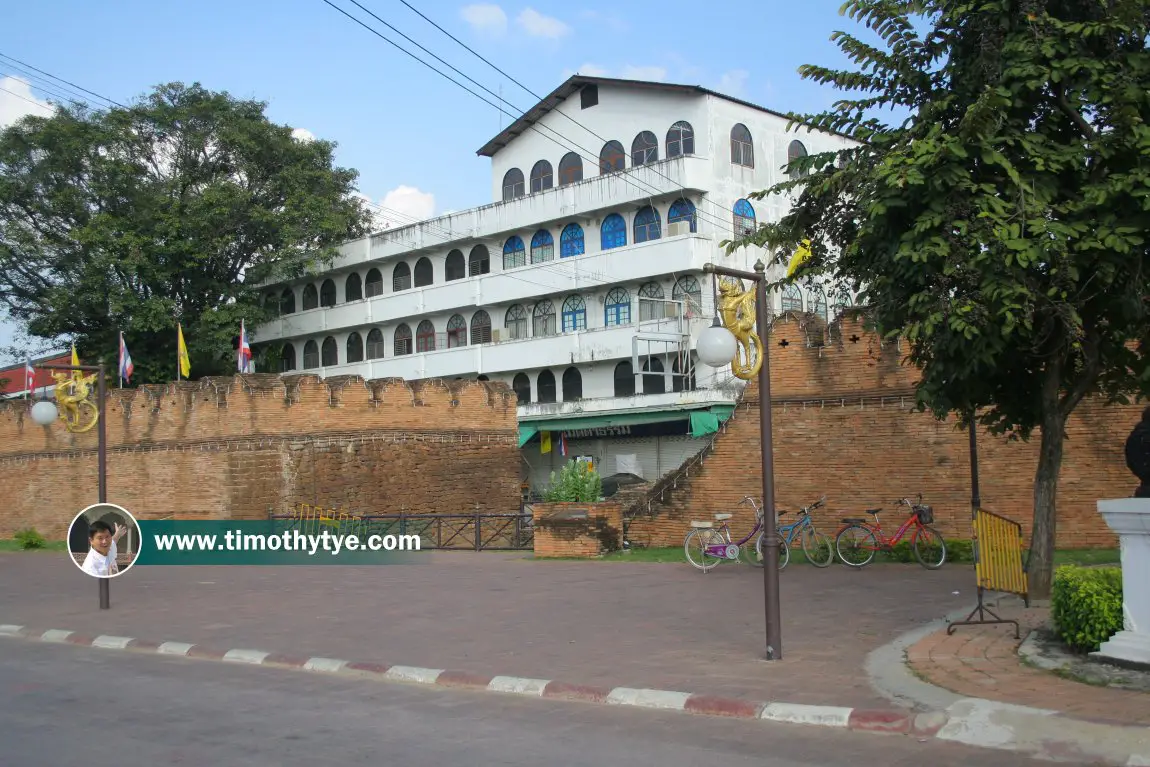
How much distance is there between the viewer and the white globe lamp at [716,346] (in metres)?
9.46

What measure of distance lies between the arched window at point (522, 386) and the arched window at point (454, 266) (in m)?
5.46

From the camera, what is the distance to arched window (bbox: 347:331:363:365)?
51156 millimetres

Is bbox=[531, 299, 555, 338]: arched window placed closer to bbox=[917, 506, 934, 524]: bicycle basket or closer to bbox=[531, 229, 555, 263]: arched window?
bbox=[531, 229, 555, 263]: arched window

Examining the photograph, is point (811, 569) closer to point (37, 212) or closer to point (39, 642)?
point (39, 642)

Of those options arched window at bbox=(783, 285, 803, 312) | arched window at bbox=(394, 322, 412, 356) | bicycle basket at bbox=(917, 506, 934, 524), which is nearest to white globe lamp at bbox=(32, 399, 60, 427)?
bicycle basket at bbox=(917, 506, 934, 524)

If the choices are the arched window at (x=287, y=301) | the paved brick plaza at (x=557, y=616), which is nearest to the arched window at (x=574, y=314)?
the arched window at (x=287, y=301)

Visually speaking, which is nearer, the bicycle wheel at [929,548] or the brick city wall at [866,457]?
the bicycle wheel at [929,548]

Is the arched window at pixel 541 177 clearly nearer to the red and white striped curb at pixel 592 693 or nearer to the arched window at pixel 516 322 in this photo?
the arched window at pixel 516 322

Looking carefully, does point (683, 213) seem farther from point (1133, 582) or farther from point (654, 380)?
point (1133, 582)

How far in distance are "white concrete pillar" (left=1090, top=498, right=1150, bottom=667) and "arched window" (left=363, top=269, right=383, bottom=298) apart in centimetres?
4382

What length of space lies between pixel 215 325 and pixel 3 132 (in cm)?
1045

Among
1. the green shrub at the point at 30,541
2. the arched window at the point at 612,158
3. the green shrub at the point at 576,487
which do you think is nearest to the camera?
the green shrub at the point at 576,487

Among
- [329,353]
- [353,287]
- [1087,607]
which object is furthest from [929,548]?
[329,353]

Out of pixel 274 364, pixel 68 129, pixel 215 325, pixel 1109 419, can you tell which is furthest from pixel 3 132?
pixel 1109 419
